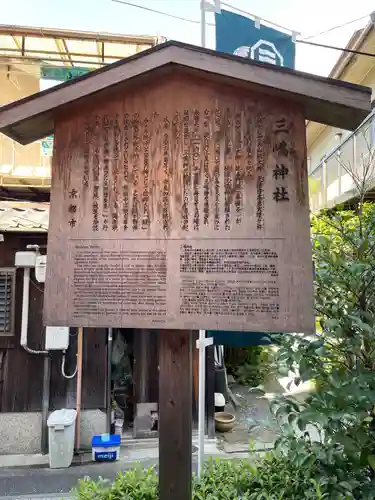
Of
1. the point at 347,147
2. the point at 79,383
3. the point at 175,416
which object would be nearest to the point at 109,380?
the point at 79,383

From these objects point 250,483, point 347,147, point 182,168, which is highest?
point 347,147

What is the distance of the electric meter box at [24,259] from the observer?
23.5ft

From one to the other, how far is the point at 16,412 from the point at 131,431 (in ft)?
7.98

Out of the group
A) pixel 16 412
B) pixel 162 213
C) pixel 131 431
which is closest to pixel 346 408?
pixel 162 213

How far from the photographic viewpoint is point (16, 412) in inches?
288

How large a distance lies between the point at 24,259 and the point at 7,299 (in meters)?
0.93

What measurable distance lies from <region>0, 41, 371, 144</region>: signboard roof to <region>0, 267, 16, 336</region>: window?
5.07 metres

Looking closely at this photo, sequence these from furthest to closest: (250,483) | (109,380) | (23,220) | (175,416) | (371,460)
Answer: (109,380)
(23,220)
(250,483)
(175,416)
(371,460)

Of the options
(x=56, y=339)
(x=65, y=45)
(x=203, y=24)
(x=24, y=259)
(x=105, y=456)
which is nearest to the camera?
(x=203, y=24)

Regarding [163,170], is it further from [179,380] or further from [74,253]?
[179,380]

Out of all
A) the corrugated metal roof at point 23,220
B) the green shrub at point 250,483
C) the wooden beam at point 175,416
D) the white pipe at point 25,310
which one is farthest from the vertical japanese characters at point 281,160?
the white pipe at point 25,310

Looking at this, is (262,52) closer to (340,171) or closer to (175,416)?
(175,416)

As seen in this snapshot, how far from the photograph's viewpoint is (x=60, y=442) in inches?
259

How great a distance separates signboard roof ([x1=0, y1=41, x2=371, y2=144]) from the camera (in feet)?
8.59
